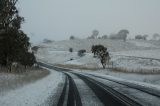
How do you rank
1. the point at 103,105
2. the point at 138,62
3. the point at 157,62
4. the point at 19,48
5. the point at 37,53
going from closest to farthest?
the point at 103,105 → the point at 19,48 → the point at 157,62 → the point at 138,62 → the point at 37,53

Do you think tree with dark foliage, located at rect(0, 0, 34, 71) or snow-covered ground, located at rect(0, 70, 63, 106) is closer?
snow-covered ground, located at rect(0, 70, 63, 106)

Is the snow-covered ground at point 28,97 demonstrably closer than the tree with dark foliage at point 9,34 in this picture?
Yes

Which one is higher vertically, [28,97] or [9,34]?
[9,34]

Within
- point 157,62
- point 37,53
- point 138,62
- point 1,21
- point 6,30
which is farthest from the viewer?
point 37,53

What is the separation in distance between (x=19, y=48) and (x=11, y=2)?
762 cm

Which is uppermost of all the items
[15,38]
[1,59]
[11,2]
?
[11,2]

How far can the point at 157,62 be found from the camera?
85812 millimetres

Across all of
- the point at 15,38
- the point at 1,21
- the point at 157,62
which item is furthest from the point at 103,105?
the point at 157,62

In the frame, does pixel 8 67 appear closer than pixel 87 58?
Yes

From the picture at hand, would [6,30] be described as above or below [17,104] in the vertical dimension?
above

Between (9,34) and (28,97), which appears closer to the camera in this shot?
(28,97)

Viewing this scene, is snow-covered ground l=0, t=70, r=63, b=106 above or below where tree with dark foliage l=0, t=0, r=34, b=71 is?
below

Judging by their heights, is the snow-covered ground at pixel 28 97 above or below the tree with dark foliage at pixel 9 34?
below

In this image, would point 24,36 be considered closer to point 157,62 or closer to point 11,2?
point 11,2
